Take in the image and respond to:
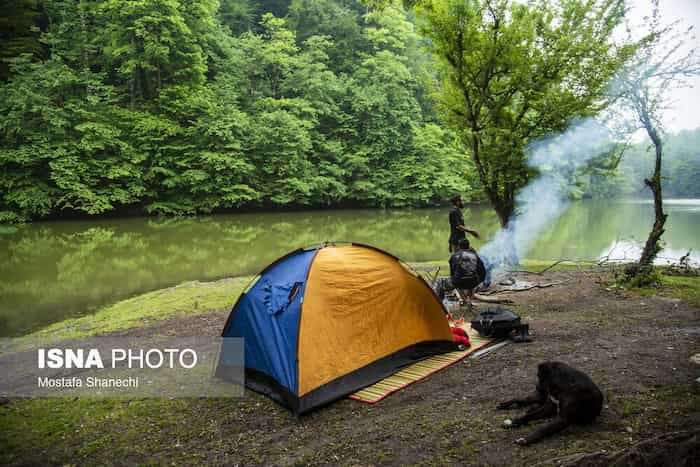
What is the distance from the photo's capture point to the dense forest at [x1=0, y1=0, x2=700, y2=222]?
2400 centimetres

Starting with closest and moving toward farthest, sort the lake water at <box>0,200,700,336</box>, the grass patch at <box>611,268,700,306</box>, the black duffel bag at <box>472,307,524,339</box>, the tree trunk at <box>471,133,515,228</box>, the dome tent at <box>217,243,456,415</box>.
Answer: the dome tent at <box>217,243,456,415</box>, the black duffel bag at <box>472,307,524,339</box>, the grass patch at <box>611,268,700,306</box>, the lake water at <box>0,200,700,336</box>, the tree trunk at <box>471,133,515,228</box>

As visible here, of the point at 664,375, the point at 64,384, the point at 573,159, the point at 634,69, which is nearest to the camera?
the point at 664,375

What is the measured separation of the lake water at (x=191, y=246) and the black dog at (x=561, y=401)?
375 inches

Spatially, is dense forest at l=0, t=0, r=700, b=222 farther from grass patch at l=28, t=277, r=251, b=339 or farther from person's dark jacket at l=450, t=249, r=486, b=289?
grass patch at l=28, t=277, r=251, b=339

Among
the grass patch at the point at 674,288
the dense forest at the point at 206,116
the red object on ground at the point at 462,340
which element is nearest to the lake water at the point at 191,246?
the dense forest at the point at 206,116

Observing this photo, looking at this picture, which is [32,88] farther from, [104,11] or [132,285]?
[132,285]

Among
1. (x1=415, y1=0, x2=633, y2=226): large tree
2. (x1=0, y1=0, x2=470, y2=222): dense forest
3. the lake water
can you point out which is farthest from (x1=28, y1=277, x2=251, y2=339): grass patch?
(x1=0, y1=0, x2=470, y2=222): dense forest

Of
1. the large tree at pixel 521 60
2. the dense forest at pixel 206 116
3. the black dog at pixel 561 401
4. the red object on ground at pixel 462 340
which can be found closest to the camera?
the black dog at pixel 561 401

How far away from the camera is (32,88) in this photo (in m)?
23.5

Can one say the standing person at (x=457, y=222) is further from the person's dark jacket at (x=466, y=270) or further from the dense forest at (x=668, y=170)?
the dense forest at (x=668, y=170)

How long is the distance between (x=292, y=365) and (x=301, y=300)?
70 centimetres

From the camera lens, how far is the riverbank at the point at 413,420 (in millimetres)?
3582

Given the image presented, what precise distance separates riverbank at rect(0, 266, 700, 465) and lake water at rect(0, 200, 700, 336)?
5.84 m

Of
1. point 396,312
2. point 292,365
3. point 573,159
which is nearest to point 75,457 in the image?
point 292,365
